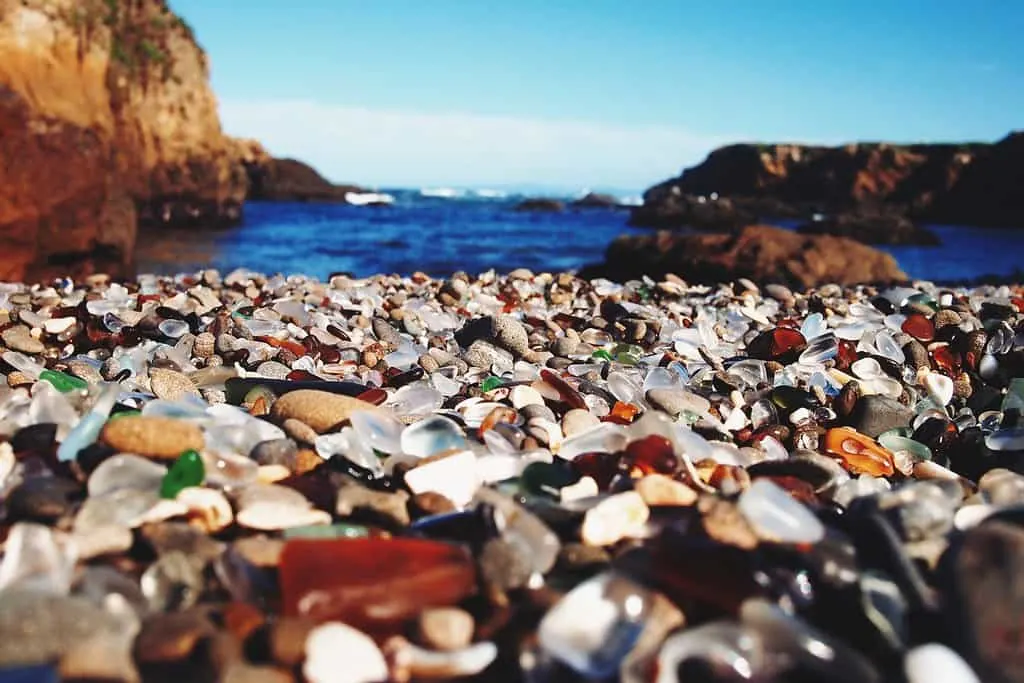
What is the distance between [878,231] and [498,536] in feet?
92.4

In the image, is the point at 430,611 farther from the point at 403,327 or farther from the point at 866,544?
the point at 403,327

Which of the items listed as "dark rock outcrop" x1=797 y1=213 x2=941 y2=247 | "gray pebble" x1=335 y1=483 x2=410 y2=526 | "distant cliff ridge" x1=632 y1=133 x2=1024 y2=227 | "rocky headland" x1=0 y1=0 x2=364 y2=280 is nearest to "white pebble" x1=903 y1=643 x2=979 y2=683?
"gray pebble" x1=335 y1=483 x2=410 y2=526

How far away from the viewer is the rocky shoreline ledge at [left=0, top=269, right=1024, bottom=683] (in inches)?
34.3

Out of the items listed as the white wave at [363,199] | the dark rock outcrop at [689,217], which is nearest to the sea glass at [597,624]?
the dark rock outcrop at [689,217]

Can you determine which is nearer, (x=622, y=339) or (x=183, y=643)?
(x=183, y=643)

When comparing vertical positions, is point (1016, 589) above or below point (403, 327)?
above

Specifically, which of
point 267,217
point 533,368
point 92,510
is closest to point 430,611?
point 92,510

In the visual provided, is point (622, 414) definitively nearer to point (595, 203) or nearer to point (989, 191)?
point (989, 191)

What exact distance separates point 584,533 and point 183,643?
1.81 ft

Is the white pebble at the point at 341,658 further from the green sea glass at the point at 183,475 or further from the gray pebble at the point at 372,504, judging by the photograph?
the green sea glass at the point at 183,475

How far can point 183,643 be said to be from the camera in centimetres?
86

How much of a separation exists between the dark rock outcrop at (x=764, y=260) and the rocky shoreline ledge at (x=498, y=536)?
528 centimetres

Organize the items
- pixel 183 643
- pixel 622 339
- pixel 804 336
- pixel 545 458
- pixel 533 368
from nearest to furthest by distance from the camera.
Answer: pixel 183 643, pixel 545 458, pixel 533 368, pixel 804 336, pixel 622 339

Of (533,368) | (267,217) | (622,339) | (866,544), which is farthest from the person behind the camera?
(267,217)
